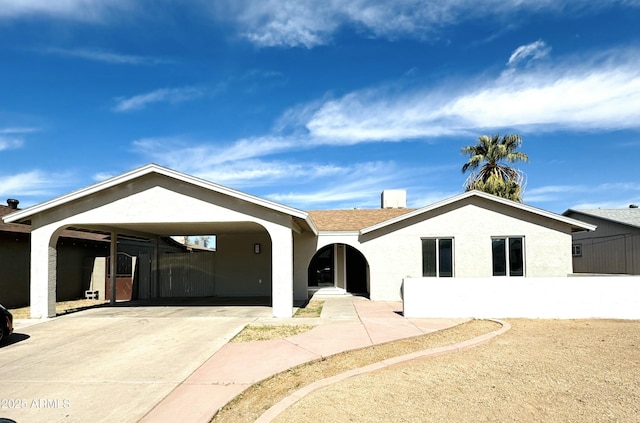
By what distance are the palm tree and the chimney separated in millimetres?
4195

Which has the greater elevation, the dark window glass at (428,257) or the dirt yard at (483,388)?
the dark window glass at (428,257)

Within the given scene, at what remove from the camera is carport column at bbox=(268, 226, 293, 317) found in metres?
11.5

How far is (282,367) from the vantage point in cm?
656

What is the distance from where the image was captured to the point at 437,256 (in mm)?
15727

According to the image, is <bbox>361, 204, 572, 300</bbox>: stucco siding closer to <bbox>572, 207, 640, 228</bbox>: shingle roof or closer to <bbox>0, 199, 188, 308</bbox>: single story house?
<bbox>572, 207, 640, 228</bbox>: shingle roof

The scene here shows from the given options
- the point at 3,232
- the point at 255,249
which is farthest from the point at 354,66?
the point at 3,232

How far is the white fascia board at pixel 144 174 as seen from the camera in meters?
11.5

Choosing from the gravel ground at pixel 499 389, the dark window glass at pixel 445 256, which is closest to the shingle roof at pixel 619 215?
the dark window glass at pixel 445 256

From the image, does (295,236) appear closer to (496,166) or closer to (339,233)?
(339,233)

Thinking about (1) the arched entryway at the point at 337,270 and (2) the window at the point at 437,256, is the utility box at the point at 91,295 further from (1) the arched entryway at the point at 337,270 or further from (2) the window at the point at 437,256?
(2) the window at the point at 437,256

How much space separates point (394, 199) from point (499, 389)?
19.2m

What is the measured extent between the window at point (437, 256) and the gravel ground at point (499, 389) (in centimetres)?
748

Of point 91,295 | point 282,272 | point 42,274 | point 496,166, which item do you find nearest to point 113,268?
point 91,295

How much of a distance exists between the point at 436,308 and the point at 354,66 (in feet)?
31.6
